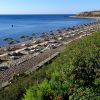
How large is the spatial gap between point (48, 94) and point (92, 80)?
3.19 m

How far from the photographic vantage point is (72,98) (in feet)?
51.2

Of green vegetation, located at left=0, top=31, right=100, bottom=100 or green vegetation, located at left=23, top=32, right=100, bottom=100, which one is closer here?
green vegetation, located at left=23, top=32, right=100, bottom=100

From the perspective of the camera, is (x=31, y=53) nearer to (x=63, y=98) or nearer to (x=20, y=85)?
(x=20, y=85)

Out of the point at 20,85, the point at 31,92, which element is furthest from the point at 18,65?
the point at 31,92

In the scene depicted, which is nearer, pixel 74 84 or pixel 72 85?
pixel 72 85

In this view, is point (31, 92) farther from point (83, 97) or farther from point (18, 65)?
point (18, 65)

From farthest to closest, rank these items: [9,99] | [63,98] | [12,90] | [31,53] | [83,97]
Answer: [31,53] < [12,90] < [9,99] < [63,98] < [83,97]

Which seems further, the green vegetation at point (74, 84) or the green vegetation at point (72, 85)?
the green vegetation at point (72, 85)

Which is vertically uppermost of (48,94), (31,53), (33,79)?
(48,94)

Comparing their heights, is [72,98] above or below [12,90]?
above

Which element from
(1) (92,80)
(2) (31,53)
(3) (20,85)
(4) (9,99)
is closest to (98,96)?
(1) (92,80)

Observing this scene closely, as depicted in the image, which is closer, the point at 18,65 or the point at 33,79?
the point at 33,79

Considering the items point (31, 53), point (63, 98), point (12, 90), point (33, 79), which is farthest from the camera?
point (31, 53)

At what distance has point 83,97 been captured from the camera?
14977mm
